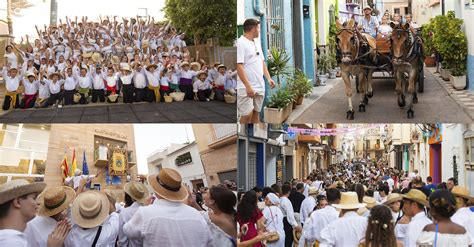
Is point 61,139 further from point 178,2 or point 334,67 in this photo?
point 334,67

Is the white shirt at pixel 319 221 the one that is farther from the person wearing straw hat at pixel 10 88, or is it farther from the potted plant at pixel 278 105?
the person wearing straw hat at pixel 10 88

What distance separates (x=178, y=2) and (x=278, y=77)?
1.13 m

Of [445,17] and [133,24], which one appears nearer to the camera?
[445,17]

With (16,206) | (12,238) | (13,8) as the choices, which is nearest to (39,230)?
(16,206)

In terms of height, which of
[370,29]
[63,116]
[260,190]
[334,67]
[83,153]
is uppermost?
[370,29]

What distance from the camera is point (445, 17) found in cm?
466

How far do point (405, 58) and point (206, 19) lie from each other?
6.08 ft

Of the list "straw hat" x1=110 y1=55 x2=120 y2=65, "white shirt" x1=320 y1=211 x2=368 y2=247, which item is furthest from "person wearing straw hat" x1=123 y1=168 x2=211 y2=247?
"straw hat" x1=110 y1=55 x2=120 y2=65

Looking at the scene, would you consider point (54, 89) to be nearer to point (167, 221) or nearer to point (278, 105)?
point (278, 105)

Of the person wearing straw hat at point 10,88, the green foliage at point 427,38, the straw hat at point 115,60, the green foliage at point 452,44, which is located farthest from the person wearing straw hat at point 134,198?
the green foliage at point 427,38

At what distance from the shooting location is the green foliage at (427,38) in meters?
4.87

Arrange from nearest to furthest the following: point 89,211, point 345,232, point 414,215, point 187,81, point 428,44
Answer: point 89,211 < point 345,232 < point 414,215 < point 187,81 < point 428,44

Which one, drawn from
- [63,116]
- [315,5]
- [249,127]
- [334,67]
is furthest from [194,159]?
[315,5]

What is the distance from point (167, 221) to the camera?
121 inches
